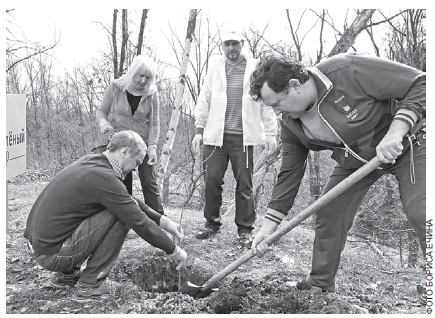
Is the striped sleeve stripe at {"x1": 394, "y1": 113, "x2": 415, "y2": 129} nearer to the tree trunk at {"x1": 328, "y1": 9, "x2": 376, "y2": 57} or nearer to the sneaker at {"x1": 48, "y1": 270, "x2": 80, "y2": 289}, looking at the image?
the sneaker at {"x1": 48, "y1": 270, "x2": 80, "y2": 289}

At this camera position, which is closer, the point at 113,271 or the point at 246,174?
the point at 113,271

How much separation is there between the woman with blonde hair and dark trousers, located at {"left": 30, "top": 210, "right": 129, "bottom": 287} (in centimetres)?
118

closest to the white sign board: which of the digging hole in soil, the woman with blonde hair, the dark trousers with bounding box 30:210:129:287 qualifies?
the woman with blonde hair

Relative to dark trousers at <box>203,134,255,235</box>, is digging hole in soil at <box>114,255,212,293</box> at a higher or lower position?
lower

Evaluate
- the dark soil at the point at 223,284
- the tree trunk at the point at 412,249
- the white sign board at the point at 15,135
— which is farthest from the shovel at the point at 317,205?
the tree trunk at the point at 412,249

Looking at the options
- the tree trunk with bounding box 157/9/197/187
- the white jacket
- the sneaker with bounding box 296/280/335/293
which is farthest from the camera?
the tree trunk with bounding box 157/9/197/187

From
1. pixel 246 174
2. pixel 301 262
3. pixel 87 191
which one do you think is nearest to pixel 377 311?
pixel 301 262

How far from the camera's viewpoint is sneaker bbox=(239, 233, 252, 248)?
13.4 feet

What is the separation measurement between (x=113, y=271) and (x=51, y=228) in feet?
3.41

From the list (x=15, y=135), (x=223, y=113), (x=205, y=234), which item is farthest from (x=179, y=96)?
(x=15, y=135)

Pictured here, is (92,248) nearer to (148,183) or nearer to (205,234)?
(148,183)

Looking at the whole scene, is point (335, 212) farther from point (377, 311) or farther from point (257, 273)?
point (257, 273)

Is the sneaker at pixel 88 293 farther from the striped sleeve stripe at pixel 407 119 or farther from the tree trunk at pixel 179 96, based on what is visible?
the tree trunk at pixel 179 96

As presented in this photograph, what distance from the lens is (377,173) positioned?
2.62 meters
